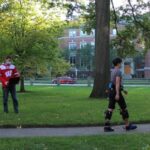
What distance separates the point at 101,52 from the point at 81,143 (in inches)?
610

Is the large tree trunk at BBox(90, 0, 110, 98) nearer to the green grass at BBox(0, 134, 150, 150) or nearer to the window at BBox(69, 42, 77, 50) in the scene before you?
the green grass at BBox(0, 134, 150, 150)

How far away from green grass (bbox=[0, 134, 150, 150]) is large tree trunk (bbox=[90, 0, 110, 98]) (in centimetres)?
1393

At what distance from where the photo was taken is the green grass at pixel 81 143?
888 cm

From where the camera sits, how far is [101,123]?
42.4ft

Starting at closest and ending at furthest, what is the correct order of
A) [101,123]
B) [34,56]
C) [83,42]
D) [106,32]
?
[101,123], [106,32], [34,56], [83,42]

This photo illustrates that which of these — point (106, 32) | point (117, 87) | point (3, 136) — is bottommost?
point (3, 136)

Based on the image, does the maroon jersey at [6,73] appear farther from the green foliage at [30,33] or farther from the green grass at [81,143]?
the green foliage at [30,33]

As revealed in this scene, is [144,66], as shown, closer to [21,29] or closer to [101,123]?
[21,29]

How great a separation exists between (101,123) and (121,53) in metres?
19.4

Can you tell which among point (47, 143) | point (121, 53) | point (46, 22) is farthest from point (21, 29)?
point (47, 143)

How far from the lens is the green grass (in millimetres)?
8875

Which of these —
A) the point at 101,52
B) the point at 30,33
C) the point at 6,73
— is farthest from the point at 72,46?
the point at 6,73

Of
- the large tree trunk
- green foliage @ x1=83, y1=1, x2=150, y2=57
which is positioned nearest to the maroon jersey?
the large tree trunk

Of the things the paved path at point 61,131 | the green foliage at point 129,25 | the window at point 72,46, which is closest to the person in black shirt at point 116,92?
the paved path at point 61,131
